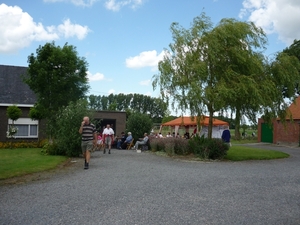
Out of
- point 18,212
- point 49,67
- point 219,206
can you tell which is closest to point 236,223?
point 219,206

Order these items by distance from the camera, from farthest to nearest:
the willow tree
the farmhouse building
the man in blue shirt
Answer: the farmhouse building
the man in blue shirt
the willow tree

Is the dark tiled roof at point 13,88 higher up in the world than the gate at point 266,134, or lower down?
higher up

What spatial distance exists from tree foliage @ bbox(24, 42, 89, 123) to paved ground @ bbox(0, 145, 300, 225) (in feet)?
38.1

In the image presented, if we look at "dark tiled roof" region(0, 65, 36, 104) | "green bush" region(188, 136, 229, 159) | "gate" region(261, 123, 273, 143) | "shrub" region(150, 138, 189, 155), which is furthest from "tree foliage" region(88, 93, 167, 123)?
"green bush" region(188, 136, 229, 159)

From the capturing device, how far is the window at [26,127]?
2488 centimetres

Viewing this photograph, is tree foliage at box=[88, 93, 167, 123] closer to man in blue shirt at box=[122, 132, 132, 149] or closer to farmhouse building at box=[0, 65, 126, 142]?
farmhouse building at box=[0, 65, 126, 142]

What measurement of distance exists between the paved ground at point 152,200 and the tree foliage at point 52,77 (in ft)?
38.1

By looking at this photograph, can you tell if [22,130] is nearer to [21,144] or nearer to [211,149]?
[21,144]

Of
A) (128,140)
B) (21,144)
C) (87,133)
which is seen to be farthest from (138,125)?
(87,133)

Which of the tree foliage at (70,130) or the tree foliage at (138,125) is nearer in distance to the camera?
the tree foliage at (70,130)

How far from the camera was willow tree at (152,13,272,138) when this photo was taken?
15445 millimetres

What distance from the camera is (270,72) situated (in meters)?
16.8

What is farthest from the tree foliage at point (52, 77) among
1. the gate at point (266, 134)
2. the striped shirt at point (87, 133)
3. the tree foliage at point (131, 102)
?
the tree foliage at point (131, 102)

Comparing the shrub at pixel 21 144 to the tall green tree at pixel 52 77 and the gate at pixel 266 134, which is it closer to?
the tall green tree at pixel 52 77
